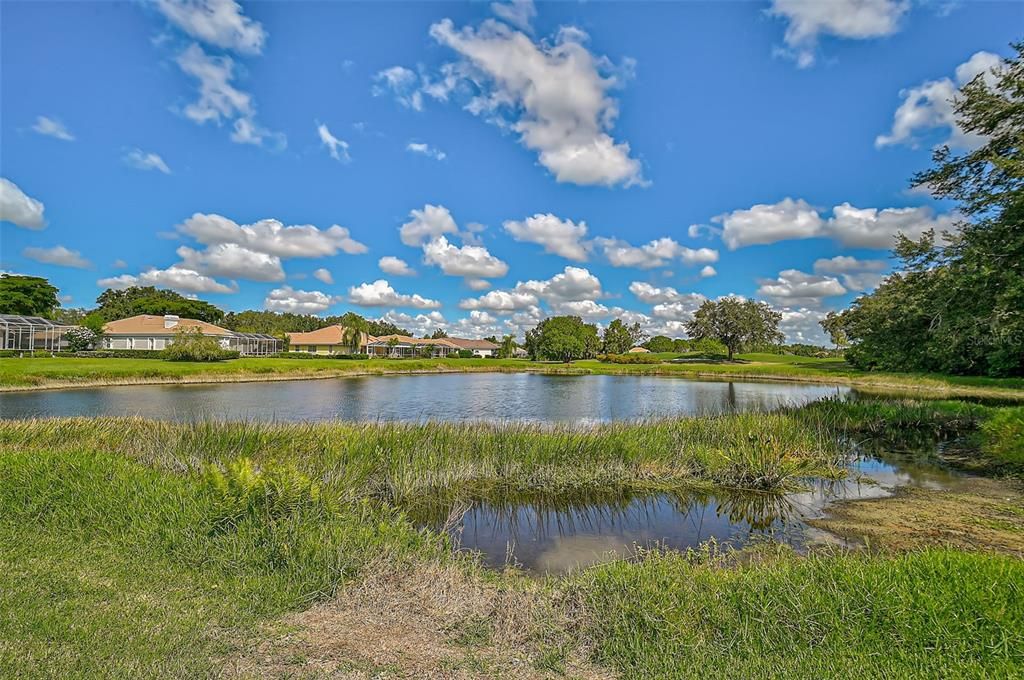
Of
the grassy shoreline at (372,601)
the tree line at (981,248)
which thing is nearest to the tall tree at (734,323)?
the tree line at (981,248)

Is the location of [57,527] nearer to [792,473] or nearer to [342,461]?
[342,461]

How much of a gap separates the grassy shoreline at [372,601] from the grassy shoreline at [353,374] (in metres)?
31.6

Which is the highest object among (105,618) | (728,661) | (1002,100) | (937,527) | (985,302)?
(1002,100)

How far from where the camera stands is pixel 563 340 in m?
86.1

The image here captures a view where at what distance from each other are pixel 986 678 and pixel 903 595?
2.86ft

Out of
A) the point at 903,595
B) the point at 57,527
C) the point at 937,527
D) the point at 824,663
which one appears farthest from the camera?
the point at 937,527

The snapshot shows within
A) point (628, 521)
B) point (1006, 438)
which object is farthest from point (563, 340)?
point (628, 521)

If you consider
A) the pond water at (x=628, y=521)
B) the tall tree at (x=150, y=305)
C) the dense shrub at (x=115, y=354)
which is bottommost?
the pond water at (x=628, y=521)

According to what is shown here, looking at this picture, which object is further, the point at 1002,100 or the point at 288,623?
the point at 1002,100

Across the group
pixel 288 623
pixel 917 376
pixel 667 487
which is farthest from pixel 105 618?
pixel 917 376

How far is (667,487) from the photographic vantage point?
1098 centimetres

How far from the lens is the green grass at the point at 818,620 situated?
11.1 feet

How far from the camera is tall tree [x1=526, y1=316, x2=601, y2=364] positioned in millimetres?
86312

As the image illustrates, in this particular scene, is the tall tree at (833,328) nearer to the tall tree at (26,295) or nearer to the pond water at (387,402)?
the pond water at (387,402)
